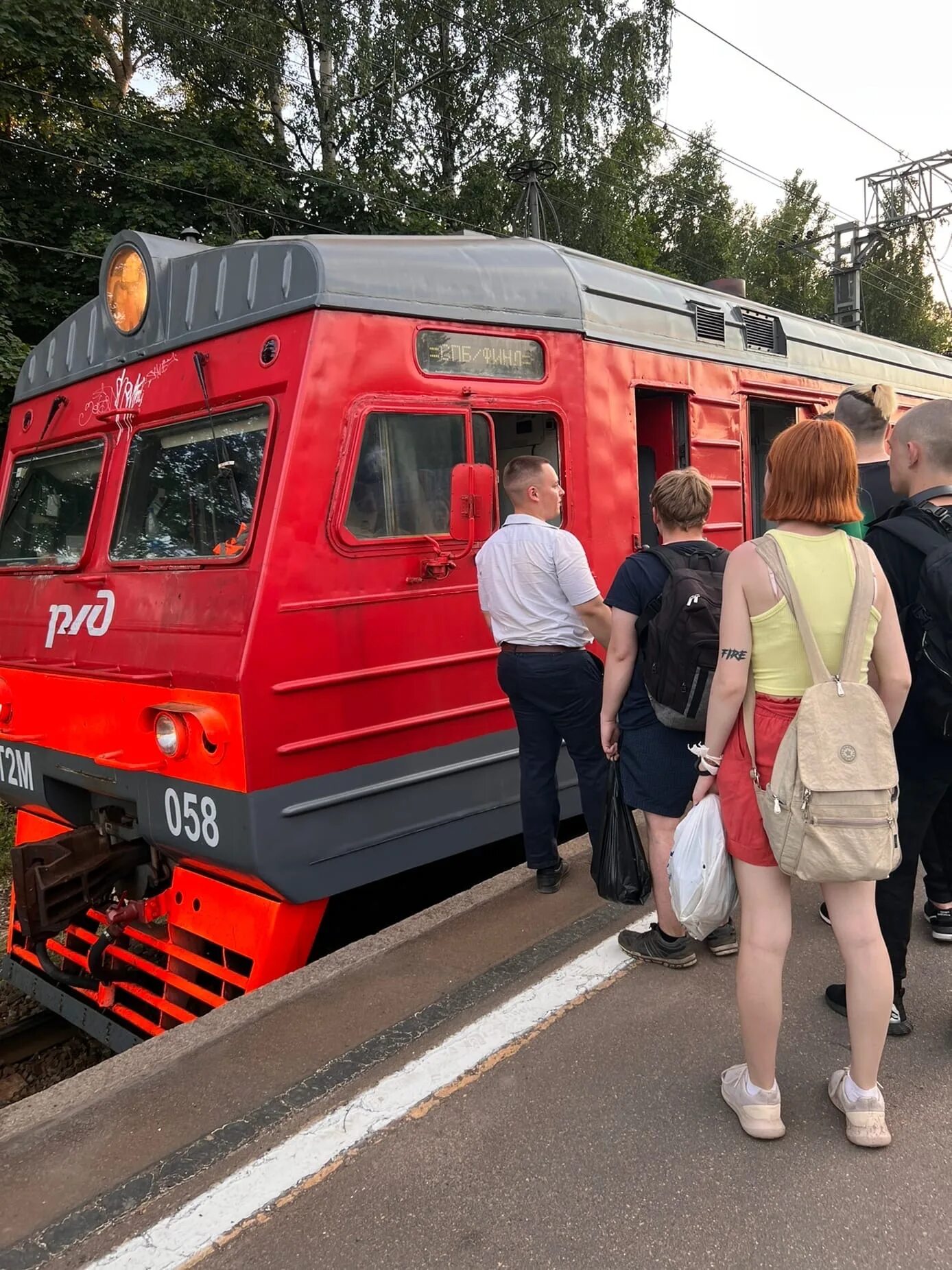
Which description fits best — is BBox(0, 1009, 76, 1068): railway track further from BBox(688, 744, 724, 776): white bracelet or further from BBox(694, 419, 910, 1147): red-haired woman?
BBox(688, 744, 724, 776): white bracelet

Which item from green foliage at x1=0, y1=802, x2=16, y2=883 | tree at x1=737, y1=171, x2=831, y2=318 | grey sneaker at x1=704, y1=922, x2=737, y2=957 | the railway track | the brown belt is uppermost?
tree at x1=737, y1=171, x2=831, y2=318

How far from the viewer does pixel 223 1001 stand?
11.6ft

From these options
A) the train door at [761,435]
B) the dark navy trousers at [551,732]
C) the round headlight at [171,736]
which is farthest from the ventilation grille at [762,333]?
the round headlight at [171,736]

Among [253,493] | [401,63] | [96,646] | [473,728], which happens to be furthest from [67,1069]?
[401,63]

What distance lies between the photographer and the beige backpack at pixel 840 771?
7.19 feet

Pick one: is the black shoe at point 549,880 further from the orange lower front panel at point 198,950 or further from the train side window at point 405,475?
the train side window at point 405,475

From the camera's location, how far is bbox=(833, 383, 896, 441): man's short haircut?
3.55 metres

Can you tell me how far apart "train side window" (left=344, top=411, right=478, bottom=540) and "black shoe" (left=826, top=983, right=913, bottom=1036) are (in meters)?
2.21

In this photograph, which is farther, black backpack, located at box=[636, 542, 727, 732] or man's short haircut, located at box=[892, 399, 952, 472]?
black backpack, located at box=[636, 542, 727, 732]

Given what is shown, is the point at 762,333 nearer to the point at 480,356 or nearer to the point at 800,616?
the point at 480,356

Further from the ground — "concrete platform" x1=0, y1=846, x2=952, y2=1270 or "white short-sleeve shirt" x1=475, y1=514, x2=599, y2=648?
"white short-sleeve shirt" x1=475, y1=514, x2=599, y2=648

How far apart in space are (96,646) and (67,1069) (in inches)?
78.1

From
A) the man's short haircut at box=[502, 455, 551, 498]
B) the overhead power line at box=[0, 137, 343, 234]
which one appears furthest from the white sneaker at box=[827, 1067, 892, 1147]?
the overhead power line at box=[0, 137, 343, 234]

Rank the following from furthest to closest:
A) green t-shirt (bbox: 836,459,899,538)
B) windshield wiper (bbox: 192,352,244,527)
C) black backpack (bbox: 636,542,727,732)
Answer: windshield wiper (bbox: 192,352,244,527) < green t-shirt (bbox: 836,459,899,538) < black backpack (bbox: 636,542,727,732)
